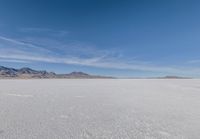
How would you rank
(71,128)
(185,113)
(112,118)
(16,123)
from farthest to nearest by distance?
(185,113) → (112,118) → (16,123) → (71,128)

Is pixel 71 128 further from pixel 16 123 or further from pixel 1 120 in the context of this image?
pixel 1 120

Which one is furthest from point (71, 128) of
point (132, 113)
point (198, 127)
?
point (198, 127)

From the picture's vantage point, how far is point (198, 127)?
134 inches

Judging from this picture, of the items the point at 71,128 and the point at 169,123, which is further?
the point at 169,123

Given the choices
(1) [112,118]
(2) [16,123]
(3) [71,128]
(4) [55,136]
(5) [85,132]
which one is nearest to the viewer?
(4) [55,136]

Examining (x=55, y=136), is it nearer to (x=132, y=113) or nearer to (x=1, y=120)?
(x=1, y=120)

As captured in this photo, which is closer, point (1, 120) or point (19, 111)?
point (1, 120)

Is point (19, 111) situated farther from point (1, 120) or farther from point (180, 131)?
point (180, 131)

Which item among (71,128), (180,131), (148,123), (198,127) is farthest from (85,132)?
(198,127)

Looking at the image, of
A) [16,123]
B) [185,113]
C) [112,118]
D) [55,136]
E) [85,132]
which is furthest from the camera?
[185,113]

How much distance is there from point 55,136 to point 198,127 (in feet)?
8.91

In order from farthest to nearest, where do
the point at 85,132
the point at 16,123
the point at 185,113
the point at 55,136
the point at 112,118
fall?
1. the point at 185,113
2. the point at 112,118
3. the point at 16,123
4. the point at 85,132
5. the point at 55,136

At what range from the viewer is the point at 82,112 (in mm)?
4617

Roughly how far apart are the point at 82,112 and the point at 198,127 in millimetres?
2679
